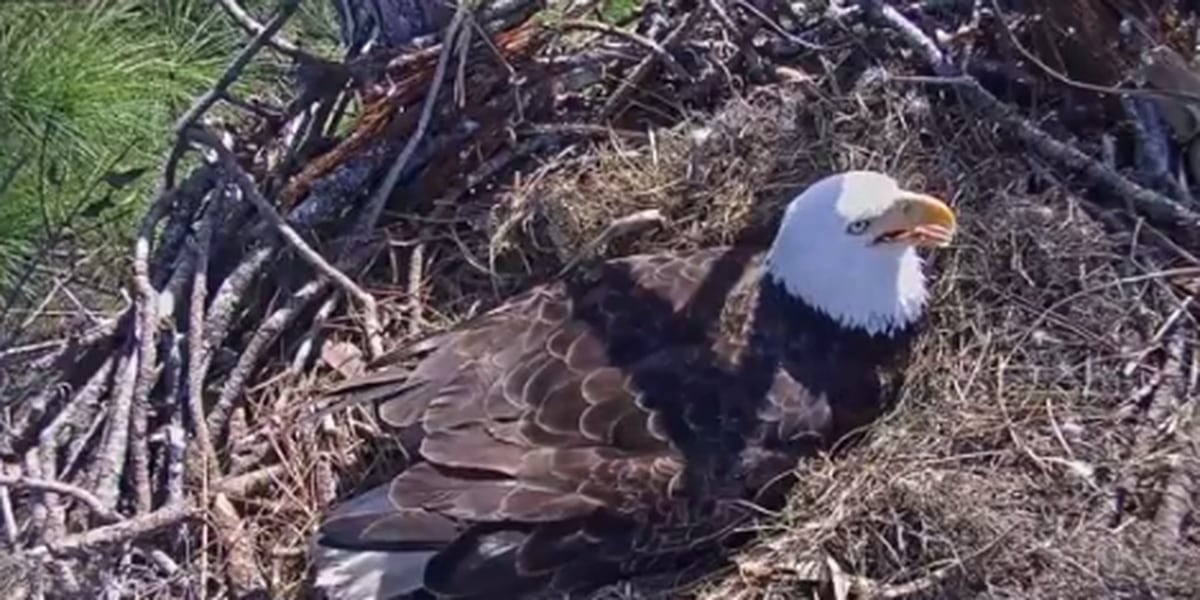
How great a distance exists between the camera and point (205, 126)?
2.88 meters

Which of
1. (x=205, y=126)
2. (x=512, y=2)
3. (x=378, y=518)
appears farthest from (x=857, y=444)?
(x=205, y=126)

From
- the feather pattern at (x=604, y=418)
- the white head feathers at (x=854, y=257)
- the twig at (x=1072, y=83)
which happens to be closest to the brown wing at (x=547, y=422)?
the feather pattern at (x=604, y=418)

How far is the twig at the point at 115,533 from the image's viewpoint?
2.44 meters

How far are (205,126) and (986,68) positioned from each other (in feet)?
3.43

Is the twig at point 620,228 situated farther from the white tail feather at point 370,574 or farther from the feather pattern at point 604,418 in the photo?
the white tail feather at point 370,574

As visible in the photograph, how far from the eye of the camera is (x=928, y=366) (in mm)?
2559

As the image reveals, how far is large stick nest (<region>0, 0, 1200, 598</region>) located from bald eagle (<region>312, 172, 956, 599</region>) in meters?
0.06

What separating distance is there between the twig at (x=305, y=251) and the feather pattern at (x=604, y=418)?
112 millimetres

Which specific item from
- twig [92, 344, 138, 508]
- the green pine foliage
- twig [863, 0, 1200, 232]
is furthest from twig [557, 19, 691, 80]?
twig [92, 344, 138, 508]

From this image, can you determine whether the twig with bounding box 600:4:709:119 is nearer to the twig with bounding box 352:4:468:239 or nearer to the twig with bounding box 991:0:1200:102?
the twig with bounding box 352:4:468:239

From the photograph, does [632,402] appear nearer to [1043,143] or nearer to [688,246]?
[688,246]

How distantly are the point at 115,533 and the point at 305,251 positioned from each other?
0.45 m

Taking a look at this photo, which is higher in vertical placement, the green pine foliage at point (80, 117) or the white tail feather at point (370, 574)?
the green pine foliage at point (80, 117)

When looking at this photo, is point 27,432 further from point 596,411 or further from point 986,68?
point 986,68
